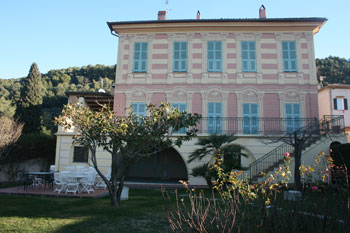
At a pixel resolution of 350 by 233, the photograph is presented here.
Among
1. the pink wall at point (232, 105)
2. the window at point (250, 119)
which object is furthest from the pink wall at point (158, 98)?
the window at point (250, 119)

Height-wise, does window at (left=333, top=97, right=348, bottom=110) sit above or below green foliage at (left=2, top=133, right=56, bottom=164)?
above

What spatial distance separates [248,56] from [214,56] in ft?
6.36

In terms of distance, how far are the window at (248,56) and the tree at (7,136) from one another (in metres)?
14.3

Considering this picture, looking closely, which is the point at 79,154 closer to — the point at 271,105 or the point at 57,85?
the point at 271,105

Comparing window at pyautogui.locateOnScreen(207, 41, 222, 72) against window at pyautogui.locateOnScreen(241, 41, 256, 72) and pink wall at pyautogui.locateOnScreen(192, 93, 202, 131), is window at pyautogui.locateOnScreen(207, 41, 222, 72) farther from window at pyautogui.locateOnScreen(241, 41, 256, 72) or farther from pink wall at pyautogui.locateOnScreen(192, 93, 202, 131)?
pink wall at pyautogui.locateOnScreen(192, 93, 202, 131)

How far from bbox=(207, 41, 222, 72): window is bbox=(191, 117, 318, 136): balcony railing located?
118 inches

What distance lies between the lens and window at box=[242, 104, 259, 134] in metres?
15.4

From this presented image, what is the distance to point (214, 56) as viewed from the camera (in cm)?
1645

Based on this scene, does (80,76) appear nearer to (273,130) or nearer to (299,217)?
(273,130)

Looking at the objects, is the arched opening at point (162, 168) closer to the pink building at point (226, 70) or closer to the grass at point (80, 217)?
the pink building at point (226, 70)

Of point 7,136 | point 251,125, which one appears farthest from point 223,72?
point 7,136

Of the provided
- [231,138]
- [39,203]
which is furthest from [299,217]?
[231,138]

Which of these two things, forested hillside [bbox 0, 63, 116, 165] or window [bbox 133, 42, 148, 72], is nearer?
window [bbox 133, 42, 148, 72]

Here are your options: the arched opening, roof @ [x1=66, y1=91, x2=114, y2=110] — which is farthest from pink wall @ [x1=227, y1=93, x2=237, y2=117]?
roof @ [x1=66, y1=91, x2=114, y2=110]
